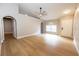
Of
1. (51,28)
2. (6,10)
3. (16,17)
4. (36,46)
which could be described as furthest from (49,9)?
(36,46)

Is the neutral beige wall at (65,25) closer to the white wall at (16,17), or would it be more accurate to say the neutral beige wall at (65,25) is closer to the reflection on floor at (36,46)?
the reflection on floor at (36,46)

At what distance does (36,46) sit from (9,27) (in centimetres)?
107

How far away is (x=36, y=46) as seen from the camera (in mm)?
2588

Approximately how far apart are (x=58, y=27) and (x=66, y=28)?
1.01 feet

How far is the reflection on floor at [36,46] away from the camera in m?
2.18

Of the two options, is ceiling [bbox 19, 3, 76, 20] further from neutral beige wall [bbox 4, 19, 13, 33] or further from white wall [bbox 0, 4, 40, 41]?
neutral beige wall [bbox 4, 19, 13, 33]

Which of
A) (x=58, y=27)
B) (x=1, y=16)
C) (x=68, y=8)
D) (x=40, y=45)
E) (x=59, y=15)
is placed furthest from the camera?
(x=40, y=45)

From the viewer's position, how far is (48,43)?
275 cm

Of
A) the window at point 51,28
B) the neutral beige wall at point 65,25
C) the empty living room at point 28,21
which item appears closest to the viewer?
the empty living room at point 28,21

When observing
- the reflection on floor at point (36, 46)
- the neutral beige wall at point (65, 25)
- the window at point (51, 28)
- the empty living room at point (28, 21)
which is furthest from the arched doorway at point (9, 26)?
the neutral beige wall at point (65, 25)

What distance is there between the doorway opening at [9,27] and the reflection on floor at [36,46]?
41 millimetres

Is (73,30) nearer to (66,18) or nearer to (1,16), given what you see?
(66,18)

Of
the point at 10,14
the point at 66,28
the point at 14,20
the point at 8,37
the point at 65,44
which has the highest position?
the point at 10,14

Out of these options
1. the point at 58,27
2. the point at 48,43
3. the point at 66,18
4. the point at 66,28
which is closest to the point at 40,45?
the point at 48,43
